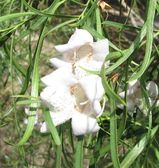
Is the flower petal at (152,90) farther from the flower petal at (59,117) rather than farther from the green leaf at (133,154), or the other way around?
the flower petal at (59,117)

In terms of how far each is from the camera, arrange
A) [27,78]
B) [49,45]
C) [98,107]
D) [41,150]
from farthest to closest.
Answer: [49,45] < [41,150] < [27,78] < [98,107]

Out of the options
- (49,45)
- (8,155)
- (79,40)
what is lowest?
(8,155)

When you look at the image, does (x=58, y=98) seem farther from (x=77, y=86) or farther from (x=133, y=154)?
(x=133, y=154)

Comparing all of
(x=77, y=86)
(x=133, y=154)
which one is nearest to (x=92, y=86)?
(x=77, y=86)

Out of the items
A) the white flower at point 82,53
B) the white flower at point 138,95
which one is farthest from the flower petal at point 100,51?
the white flower at point 138,95

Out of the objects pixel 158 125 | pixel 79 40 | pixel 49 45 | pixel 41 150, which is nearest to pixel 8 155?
pixel 41 150

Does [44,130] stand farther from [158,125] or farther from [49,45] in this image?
[49,45]
